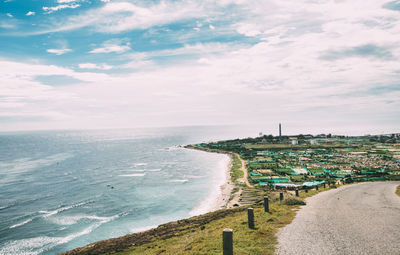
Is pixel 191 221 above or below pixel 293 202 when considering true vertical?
below

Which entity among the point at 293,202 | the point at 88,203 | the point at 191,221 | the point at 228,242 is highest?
the point at 228,242

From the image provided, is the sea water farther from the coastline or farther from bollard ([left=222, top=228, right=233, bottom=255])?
bollard ([left=222, top=228, right=233, bottom=255])

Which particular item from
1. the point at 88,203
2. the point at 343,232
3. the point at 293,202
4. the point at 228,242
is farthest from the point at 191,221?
the point at 88,203

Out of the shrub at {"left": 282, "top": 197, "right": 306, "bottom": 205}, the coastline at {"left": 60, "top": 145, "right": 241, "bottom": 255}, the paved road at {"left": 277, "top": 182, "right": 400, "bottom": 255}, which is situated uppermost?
the paved road at {"left": 277, "top": 182, "right": 400, "bottom": 255}

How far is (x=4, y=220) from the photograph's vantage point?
4231cm

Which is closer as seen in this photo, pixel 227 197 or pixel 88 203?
pixel 227 197

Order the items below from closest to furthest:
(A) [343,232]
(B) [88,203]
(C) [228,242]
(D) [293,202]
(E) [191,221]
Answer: (C) [228,242] → (A) [343,232] → (D) [293,202] → (E) [191,221] → (B) [88,203]

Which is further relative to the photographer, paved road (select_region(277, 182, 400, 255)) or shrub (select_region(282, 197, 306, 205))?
shrub (select_region(282, 197, 306, 205))

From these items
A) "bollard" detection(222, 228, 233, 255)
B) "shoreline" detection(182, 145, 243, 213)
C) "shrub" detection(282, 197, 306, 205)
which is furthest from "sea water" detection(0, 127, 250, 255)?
"bollard" detection(222, 228, 233, 255)

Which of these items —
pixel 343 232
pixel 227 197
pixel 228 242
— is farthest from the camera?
pixel 227 197

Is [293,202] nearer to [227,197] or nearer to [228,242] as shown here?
[228,242]

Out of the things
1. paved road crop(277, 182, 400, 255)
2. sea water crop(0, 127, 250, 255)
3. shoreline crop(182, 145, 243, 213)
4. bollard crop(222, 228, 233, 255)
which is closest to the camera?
bollard crop(222, 228, 233, 255)

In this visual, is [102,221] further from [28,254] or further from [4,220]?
[4,220]

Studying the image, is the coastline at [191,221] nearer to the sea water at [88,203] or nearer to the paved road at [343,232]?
the sea water at [88,203]
